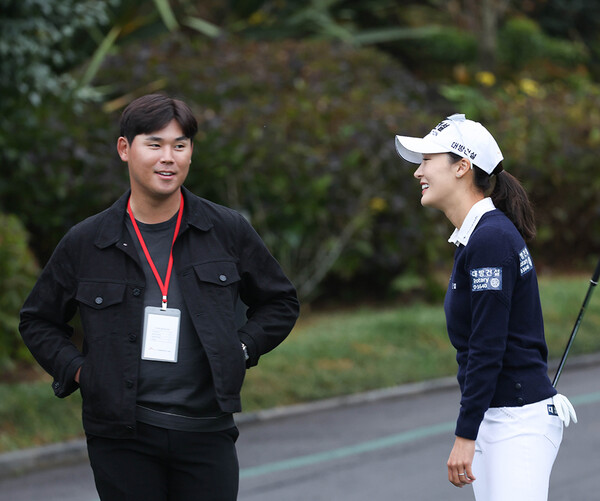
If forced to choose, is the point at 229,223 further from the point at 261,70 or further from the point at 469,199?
the point at 261,70

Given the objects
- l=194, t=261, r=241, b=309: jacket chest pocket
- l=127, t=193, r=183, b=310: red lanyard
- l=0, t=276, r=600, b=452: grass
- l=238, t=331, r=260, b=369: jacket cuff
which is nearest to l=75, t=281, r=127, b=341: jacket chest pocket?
l=127, t=193, r=183, b=310: red lanyard

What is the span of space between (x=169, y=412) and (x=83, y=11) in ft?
18.8

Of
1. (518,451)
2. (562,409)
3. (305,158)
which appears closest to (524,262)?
(562,409)

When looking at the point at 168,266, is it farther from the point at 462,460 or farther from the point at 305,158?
the point at 305,158

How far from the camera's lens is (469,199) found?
3529 millimetres

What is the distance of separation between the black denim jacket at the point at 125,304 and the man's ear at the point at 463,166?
0.68m

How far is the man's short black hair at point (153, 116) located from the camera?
335cm

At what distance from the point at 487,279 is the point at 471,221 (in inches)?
9.3

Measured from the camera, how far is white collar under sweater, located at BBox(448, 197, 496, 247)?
136 inches

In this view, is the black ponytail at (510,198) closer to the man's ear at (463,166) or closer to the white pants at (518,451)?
the man's ear at (463,166)

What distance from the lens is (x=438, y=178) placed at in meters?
3.53

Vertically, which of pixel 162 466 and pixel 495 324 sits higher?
pixel 495 324

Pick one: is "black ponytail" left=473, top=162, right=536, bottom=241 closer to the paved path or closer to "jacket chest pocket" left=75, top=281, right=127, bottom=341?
"jacket chest pocket" left=75, top=281, right=127, bottom=341

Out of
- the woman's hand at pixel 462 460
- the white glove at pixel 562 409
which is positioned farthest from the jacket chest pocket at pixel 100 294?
the white glove at pixel 562 409
